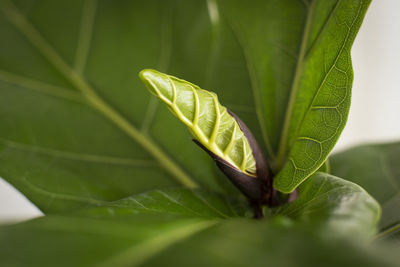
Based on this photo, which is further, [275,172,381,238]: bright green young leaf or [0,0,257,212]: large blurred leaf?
[0,0,257,212]: large blurred leaf

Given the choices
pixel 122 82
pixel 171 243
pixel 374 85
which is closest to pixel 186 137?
pixel 122 82

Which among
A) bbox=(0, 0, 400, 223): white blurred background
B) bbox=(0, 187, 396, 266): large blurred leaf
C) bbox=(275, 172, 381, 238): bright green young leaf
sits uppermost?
bbox=(0, 187, 396, 266): large blurred leaf

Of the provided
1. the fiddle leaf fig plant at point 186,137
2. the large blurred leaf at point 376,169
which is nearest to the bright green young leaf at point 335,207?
the fiddle leaf fig plant at point 186,137

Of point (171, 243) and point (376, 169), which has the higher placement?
point (171, 243)

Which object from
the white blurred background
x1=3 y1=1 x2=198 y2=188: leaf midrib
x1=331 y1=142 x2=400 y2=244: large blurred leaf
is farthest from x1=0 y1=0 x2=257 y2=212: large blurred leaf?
the white blurred background

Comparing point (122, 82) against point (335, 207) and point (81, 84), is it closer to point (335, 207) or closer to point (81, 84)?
point (81, 84)

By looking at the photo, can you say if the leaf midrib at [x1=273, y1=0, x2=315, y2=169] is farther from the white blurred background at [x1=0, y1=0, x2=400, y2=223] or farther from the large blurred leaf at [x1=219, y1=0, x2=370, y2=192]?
the white blurred background at [x1=0, y1=0, x2=400, y2=223]

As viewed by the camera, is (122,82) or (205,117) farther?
(122,82)

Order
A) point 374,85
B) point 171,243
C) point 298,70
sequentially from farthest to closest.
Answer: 1. point 374,85
2. point 298,70
3. point 171,243
